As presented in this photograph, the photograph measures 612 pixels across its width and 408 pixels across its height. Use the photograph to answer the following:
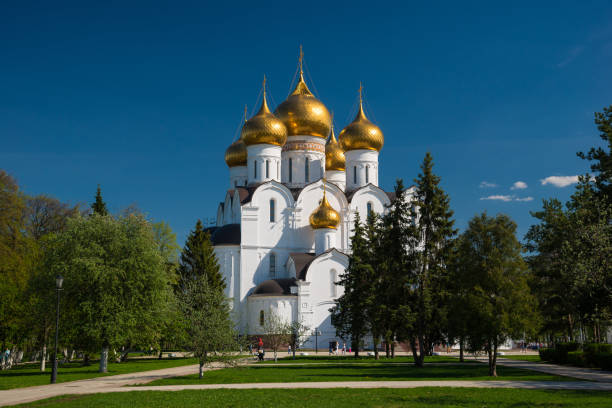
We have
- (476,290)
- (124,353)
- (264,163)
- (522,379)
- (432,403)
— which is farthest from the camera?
(264,163)

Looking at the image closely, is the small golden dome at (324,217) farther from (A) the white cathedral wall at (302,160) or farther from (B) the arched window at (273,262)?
(A) the white cathedral wall at (302,160)

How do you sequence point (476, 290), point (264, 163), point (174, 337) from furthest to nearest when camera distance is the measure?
point (264, 163)
point (174, 337)
point (476, 290)

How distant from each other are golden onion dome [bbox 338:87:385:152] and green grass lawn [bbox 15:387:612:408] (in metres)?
38.7

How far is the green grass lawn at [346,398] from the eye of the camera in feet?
44.9

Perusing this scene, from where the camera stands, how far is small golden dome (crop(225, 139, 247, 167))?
56119mm

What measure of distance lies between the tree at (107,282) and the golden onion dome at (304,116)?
1106 inches

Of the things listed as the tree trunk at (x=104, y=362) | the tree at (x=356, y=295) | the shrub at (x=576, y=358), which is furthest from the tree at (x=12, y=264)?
the shrub at (x=576, y=358)

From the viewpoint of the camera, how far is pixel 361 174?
5416 centimetres

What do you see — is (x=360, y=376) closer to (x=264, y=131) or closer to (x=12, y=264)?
(x=12, y=264)

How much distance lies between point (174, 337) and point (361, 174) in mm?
27102

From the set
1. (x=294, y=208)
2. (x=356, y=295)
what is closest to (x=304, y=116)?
(x=294, y=208)

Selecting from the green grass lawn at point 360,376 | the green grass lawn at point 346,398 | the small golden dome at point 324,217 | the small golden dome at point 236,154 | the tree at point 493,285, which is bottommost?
the green grass lawn at point 360,376

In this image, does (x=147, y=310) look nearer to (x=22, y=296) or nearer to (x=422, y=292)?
(x=22, y=296)

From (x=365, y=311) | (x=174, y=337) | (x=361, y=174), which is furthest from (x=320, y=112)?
(x=174, y=337)
